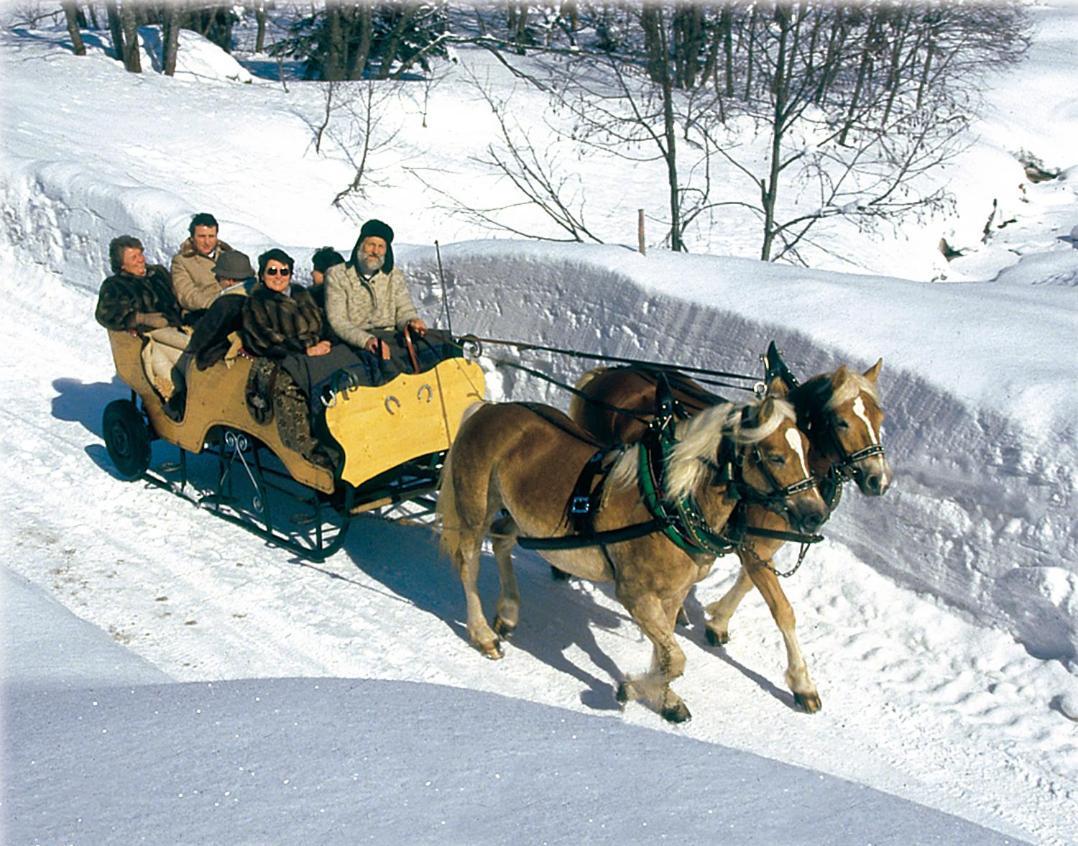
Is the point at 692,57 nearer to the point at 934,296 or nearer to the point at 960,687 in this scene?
the point at 934,296

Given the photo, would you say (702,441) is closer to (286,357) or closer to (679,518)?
(679,518)

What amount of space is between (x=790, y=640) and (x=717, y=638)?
60 cm

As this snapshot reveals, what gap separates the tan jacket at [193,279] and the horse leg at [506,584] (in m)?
2.86

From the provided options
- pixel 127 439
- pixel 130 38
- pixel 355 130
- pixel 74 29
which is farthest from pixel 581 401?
pixel 74 29

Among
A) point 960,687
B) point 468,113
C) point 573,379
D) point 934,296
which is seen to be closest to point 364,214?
point 468,113

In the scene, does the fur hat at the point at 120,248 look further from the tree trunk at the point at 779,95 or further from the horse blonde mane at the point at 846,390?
the tree trunk at the point at 779,95

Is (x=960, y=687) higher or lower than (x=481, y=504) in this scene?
lower

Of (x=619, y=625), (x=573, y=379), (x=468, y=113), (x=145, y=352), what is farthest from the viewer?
(x=468, y=113)

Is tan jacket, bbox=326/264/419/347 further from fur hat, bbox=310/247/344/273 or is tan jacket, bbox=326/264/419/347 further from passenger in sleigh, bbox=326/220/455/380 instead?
fur hat, bbox=310/247/344/273

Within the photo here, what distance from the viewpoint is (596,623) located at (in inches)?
252

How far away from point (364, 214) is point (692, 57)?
5.54 m

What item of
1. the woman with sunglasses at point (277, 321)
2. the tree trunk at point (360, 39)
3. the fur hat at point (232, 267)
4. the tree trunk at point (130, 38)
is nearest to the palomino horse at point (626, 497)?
the woman with sunglasses at point (277, 321)

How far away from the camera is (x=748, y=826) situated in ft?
13.5

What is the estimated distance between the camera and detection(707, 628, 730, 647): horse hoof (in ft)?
20.0
